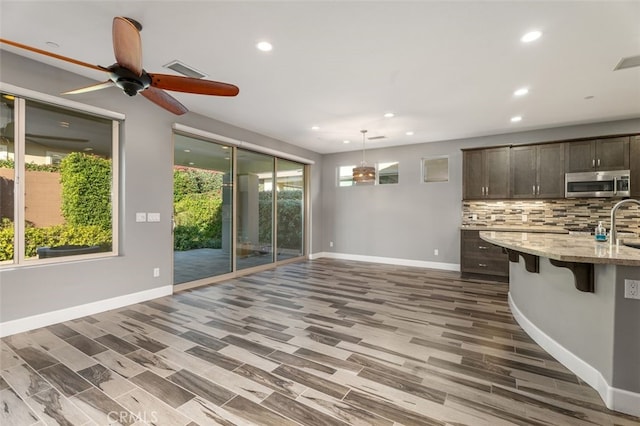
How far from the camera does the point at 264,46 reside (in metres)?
2.81

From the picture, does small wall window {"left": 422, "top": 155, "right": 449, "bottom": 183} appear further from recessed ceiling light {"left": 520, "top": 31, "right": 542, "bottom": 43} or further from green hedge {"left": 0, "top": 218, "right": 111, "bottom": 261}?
green hedge {"left": 0, "top": 218, "right": 111, "bottom": 261}

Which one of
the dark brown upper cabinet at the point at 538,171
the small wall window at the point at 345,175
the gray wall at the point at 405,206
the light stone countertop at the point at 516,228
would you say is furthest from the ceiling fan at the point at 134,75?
the small wall window at the point at 345,175

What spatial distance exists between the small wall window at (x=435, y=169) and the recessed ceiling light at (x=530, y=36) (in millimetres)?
3954

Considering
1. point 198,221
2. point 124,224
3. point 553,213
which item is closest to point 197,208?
point 198,221

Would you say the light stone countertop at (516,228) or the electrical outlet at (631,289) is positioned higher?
the light stone countertop at (516,228)

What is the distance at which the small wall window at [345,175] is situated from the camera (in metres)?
7.84

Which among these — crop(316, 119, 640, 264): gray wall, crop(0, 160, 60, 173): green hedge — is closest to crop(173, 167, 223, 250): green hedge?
crop(0, 160, 60, 173): green hedge

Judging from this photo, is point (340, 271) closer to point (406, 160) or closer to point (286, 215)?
point (286, 215)

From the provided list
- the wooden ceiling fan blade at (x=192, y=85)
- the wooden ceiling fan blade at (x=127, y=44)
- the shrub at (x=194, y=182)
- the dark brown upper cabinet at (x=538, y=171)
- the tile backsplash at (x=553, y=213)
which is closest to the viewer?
the wooden ceiling fan blade at (x=127, y=44)

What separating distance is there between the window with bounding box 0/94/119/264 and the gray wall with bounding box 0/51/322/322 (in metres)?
0.18

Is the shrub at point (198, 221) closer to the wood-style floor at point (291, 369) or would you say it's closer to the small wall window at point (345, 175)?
the wood-style floor at point (291, 369)

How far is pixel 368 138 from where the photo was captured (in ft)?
20.7

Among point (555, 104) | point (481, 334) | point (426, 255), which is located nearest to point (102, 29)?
point (481, 334)

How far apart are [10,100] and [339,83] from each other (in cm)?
353
